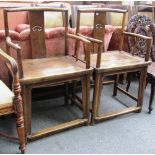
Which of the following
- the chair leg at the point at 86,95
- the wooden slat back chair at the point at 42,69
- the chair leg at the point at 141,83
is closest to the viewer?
the wooden slat back chair at the point at 42,69

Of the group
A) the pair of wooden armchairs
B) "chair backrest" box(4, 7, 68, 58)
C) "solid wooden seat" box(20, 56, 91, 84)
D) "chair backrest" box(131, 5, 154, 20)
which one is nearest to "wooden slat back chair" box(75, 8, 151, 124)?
the pair of wooden armchairs

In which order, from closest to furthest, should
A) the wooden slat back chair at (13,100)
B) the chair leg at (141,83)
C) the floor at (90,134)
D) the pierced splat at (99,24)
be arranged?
the wooden slat back chair at (13,100) → the floor at (90,134) → the chair leg at (141,83) → the pierced splat at (99,24)

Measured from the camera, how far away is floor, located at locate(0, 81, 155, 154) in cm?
172

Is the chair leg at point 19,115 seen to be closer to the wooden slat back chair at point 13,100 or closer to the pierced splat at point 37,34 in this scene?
the wooden slat back chair at point 13,100

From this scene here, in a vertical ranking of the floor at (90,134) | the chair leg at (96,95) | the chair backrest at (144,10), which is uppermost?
the chair backrest at (144,10)

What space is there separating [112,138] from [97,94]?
0.37 meters

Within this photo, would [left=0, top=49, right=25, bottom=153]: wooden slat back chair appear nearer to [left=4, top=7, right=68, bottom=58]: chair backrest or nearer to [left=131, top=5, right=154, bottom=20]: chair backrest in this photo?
[left=4, top=7, right=68, bottom=58]: chair backrest

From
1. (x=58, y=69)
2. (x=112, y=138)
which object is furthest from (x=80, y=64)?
(x=112, y=138)

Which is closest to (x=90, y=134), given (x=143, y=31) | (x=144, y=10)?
(x=143, y=31)

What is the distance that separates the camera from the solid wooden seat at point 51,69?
161 centimetres

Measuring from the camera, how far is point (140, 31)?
7.70ft

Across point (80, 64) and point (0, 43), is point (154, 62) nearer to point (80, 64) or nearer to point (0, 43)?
point (80, 64)

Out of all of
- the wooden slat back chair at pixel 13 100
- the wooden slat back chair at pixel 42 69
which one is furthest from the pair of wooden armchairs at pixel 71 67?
the wooden slat back chair at pixel 13 100

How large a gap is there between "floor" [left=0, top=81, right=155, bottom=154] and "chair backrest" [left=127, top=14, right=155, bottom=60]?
563mm
